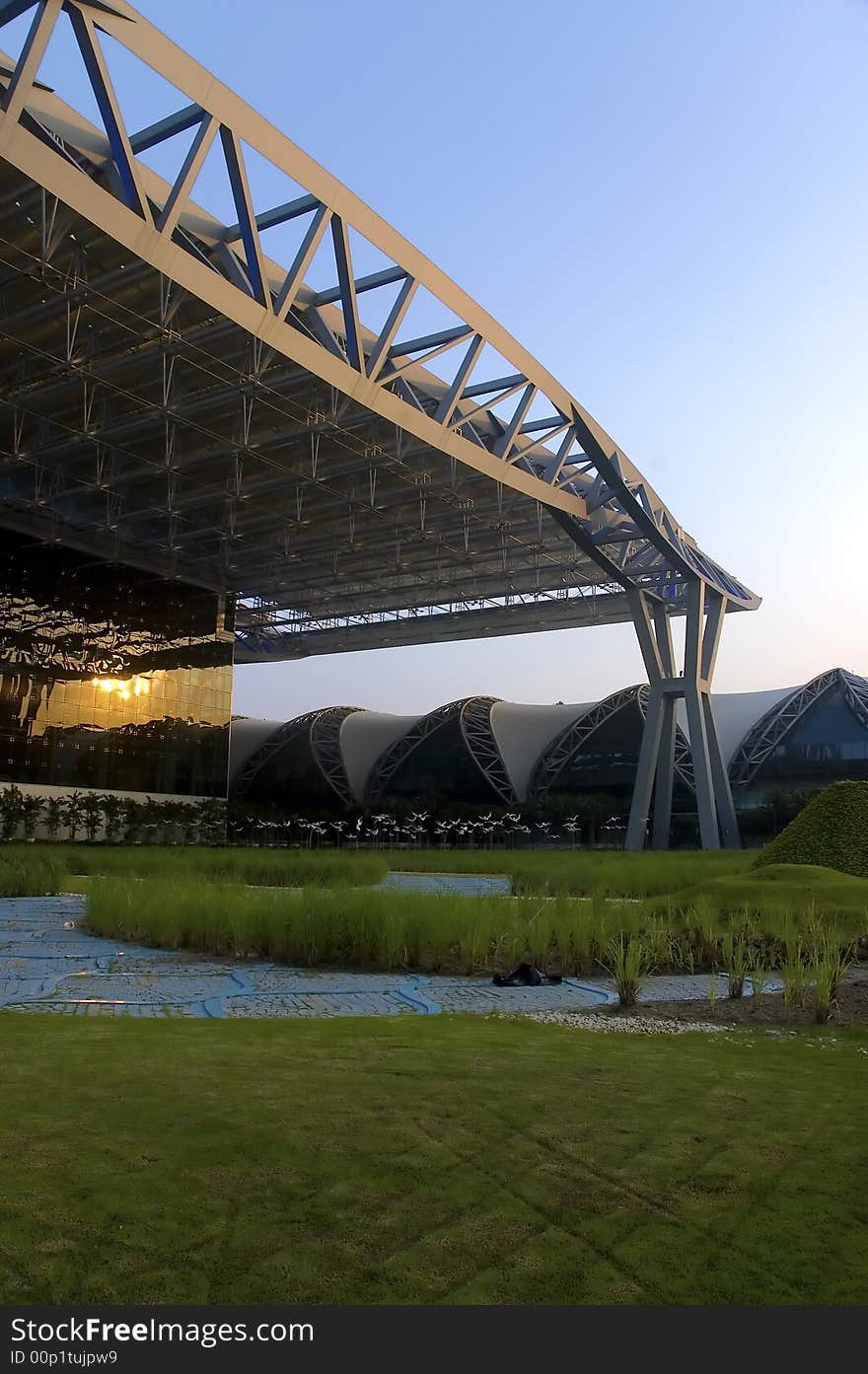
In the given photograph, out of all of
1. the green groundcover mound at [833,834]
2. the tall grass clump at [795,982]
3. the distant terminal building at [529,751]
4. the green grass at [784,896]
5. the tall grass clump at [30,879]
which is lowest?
the tall grass clump at [30,879]

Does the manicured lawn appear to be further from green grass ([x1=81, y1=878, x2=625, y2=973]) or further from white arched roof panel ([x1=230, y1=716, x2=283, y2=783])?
white arched roof panel ([x1=230, y1=716, x2=283, y2=783])

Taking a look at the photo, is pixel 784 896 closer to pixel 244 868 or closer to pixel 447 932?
pixel 447 932

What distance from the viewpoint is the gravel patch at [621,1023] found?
6.38 m

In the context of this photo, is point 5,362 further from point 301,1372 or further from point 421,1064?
point 301,1372

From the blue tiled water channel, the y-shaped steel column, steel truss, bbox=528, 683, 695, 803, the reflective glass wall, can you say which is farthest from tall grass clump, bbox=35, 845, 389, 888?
steel truss, bbox=528, 683, 695, 803

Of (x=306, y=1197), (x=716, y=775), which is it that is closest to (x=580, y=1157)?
(x=306, y=1197)

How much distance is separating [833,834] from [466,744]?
50.9 metres

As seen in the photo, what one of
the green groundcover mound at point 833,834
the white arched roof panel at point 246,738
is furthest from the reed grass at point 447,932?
the white arched roof panel at point 246,738

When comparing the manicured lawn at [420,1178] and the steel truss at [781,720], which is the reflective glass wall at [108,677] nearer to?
the steel truss at [781,720]

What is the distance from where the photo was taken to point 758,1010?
290 inches

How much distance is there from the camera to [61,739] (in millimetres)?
47469

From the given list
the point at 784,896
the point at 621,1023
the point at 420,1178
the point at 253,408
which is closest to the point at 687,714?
the point at 253,408

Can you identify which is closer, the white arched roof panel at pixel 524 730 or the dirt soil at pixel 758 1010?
the dirt soil at pixel 758 1010

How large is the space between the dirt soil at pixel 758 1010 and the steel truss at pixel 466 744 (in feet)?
182
